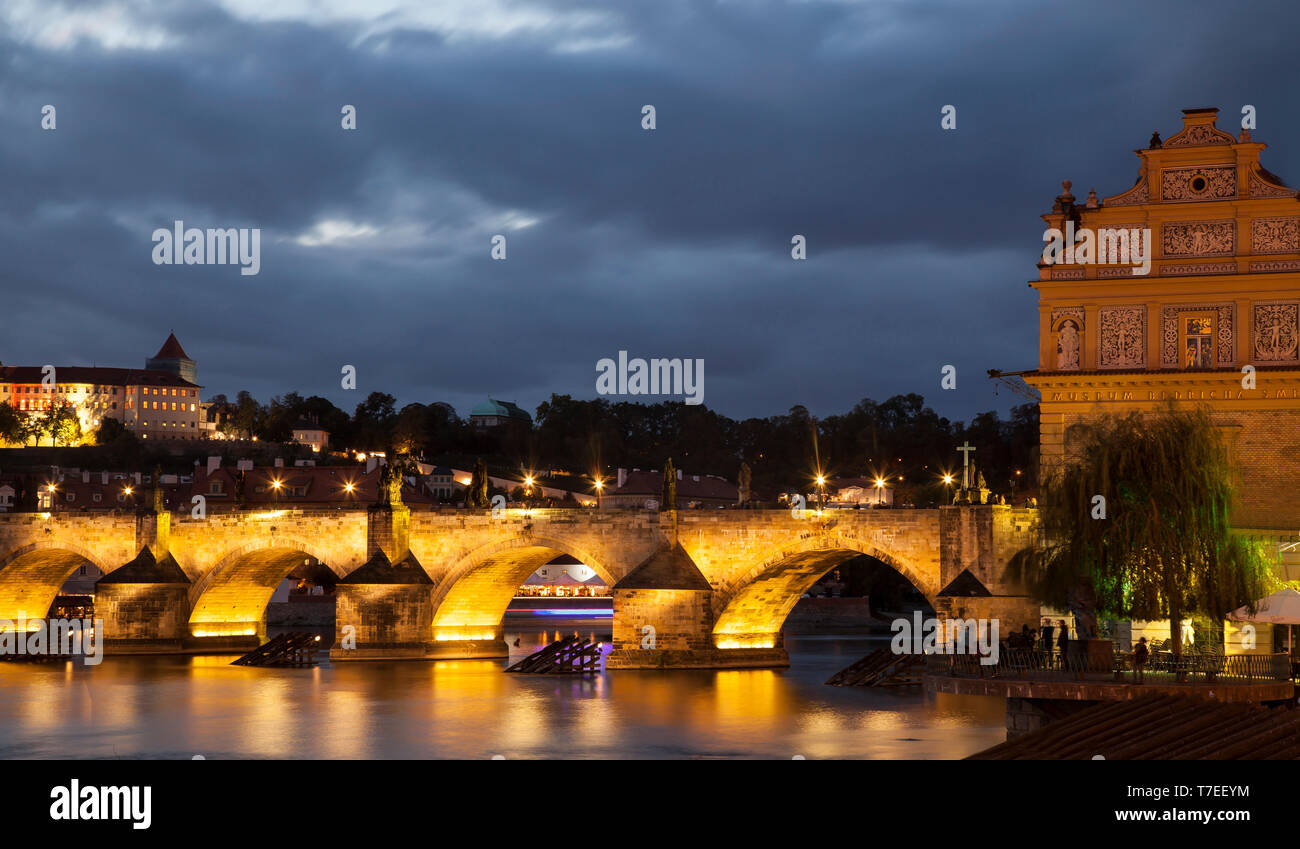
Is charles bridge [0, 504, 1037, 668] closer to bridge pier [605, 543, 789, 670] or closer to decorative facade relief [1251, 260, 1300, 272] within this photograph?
bridge pier [605, 543, 789, 670]

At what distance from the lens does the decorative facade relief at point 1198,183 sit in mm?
35062

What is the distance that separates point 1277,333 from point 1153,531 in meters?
10.8

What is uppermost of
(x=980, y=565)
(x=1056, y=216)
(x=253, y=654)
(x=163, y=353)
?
(x=163, y=353)

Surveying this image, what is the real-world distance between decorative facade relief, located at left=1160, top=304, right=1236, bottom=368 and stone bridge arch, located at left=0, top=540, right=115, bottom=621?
39693mm

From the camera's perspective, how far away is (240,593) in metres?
57.5

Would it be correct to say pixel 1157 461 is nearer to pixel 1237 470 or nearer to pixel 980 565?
pixel 1237 470

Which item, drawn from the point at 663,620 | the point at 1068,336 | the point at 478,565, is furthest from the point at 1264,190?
the point at 478,565

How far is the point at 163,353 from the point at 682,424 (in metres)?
74.4

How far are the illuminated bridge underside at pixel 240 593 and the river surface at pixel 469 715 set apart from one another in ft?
24.2

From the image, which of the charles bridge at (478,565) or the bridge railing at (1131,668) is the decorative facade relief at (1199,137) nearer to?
the charles bridge at (478,565)

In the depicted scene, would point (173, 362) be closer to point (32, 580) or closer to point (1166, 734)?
point (32, 580)

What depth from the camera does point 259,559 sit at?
183 feet

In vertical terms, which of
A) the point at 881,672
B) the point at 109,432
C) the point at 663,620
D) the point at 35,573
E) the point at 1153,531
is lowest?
the point at 881,672
